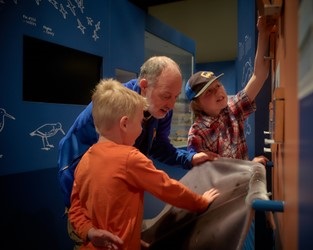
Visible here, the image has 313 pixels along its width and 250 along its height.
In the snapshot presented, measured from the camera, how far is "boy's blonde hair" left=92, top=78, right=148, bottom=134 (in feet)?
3.29

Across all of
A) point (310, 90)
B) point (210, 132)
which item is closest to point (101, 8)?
point (210, 132)

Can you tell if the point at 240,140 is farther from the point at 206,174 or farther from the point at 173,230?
the point at 173,230

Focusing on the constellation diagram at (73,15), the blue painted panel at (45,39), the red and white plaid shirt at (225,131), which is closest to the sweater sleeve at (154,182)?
the red and white plaid shirt at (225,131)

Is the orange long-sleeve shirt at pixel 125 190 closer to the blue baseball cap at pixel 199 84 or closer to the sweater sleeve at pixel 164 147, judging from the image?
the sweater sleeve at pixel 164 147

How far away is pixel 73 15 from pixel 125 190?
1.86 m

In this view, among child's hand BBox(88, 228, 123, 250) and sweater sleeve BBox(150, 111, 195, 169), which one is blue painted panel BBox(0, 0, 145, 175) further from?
child's hand BBox(88, 228, 123, 250)

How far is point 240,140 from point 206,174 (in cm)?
48

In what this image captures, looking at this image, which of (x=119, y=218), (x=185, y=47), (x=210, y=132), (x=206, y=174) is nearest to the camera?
(x=119, y=218)

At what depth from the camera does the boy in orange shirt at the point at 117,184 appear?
938mm

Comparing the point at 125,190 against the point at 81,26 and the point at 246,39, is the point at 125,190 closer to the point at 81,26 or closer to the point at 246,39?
the point at 81,26

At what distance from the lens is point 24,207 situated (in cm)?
203

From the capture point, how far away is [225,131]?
5.23ft

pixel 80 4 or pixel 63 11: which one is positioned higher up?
pixel 80 4

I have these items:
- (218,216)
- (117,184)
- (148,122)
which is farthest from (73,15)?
(218,216)
